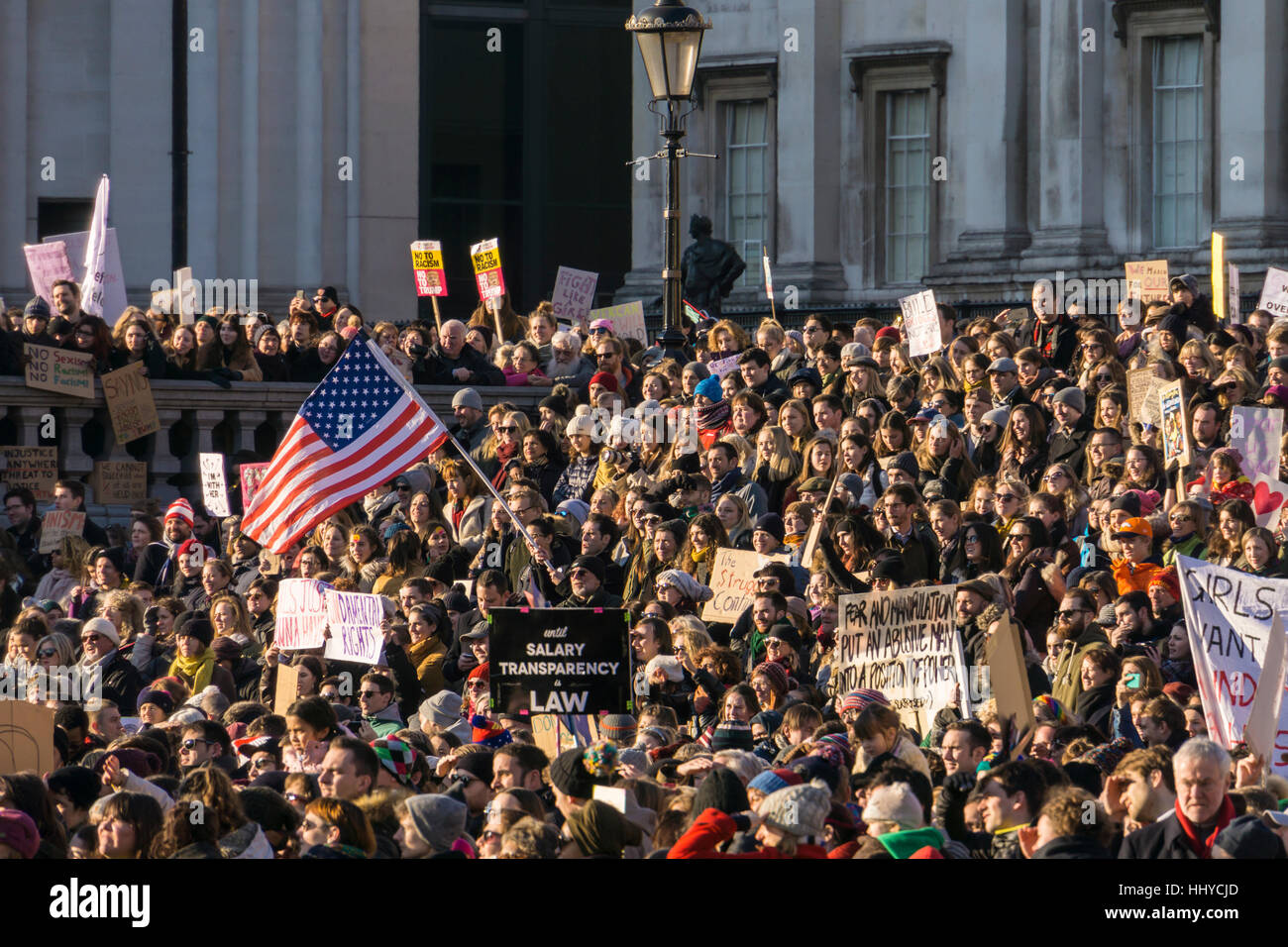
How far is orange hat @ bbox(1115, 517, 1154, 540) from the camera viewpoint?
14.7 m

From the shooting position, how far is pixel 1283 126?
1158 inches

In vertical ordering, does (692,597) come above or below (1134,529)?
below

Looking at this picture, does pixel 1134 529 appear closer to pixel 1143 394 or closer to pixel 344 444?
pixel 1143 394

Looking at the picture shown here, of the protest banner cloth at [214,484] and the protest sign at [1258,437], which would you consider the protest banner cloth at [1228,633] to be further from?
the protest banner cloth at [214,484]

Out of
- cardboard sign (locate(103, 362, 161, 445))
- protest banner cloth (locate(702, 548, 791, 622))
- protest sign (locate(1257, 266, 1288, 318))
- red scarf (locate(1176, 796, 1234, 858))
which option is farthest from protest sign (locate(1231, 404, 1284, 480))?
cardboard sign (locate(103, 362, 161, 445))

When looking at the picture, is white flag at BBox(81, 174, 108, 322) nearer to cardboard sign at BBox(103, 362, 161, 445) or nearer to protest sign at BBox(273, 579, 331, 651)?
cardboard sign at BBox(103, 362, 161, 445)

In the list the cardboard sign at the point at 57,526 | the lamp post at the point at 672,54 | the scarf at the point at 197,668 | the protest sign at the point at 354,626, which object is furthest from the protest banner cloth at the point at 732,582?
the cardboard sign at the point at 57,526

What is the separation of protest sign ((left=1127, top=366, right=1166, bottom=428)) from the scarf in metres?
5.80

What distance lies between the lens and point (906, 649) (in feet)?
43.4

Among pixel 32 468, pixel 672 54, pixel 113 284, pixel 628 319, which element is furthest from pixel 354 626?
pixel 113 284

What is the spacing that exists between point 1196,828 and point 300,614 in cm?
826

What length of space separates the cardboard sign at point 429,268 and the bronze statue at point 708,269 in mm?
2389
